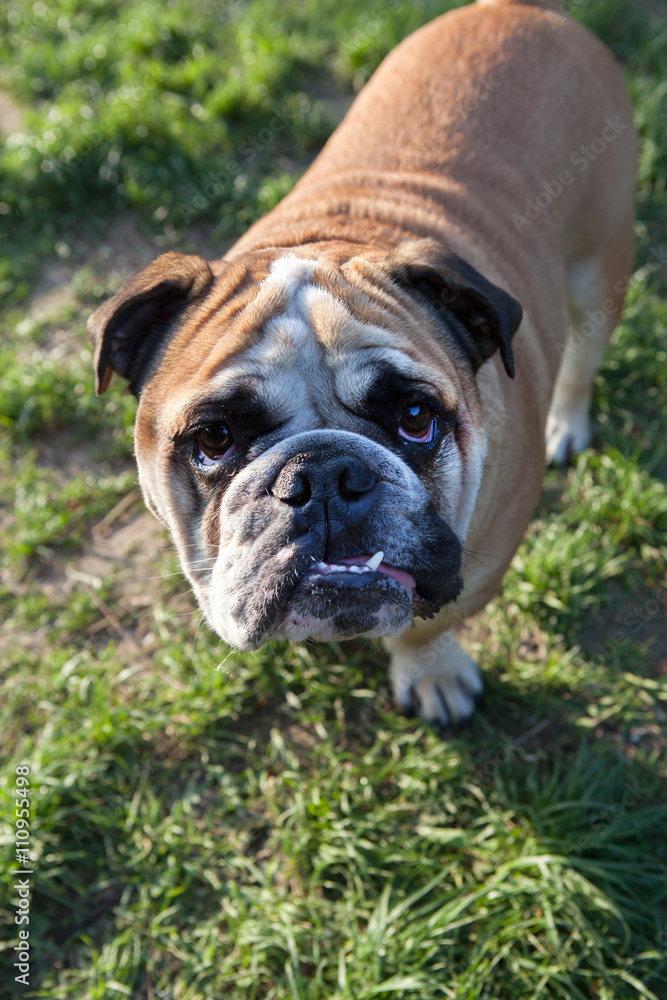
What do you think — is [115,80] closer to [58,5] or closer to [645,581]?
[58,5]

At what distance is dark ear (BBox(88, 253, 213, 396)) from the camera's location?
8.98 ft

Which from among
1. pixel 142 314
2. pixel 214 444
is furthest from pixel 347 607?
pixel 142 314

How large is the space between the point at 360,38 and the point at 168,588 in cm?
480

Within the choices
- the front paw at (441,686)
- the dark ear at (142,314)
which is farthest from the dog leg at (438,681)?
the dark ear at (142,314)

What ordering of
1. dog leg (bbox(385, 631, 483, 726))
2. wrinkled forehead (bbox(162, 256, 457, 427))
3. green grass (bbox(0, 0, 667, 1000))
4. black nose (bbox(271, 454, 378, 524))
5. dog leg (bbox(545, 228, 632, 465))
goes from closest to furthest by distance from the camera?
black nose (bbox(271, 454, 378, 524)), wrinkled forehead (bbox(162, 256, 457, 427)), green grass (bbox(0, 0, 667, 1000)), dog leg (bbox(385, 631, 483, 726)), dog leg (bbox(545, 228, 632, 465))

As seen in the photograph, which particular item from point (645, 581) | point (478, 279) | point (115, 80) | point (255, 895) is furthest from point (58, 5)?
point (255, 895)

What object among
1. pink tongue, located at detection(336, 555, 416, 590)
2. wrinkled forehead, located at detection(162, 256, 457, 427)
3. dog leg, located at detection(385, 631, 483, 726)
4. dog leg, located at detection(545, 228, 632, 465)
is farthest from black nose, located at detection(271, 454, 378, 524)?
dog leg, located at detection(545, 228, 632, 465)

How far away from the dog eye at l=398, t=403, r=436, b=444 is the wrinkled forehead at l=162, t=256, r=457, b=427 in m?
0.08

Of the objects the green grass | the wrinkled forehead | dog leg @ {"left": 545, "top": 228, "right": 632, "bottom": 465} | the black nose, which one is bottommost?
the green grass

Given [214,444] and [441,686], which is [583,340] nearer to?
[441,686]

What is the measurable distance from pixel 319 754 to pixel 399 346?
2115 millimetres

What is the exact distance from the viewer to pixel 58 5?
722cm

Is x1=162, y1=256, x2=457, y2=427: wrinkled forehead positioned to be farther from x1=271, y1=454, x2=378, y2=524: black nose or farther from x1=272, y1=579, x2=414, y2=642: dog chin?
x1=272, y1=579, x2=414, y2=642: dog chin

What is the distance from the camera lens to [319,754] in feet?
12.3
